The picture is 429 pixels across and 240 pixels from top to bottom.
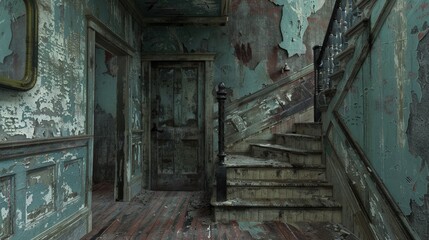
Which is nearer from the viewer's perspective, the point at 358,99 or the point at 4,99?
the point at 4,99

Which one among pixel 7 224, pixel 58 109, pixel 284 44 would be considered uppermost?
pixel 284 44

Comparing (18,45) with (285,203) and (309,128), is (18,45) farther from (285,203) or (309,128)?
(309,128)

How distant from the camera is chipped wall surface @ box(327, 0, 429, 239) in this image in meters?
1.72

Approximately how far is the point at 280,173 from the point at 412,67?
1.88m

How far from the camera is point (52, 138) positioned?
2.25 meters

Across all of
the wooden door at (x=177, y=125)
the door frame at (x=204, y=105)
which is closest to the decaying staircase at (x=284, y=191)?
the door frame at (x=204, y=105)

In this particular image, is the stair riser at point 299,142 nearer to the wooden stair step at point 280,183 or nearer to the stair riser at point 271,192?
the wooden stair step at point 280,183

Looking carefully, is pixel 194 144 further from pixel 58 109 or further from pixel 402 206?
pixel 402 206

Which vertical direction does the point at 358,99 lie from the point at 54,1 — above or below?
below

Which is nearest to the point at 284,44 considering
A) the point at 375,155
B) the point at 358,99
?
the point at 358,99

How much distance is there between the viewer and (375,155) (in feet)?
7.44

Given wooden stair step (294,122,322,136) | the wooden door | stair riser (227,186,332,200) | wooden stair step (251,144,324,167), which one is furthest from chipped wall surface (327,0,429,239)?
the wooden door

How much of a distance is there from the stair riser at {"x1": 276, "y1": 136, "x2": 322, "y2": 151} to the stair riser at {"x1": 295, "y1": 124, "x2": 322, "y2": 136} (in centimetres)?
17

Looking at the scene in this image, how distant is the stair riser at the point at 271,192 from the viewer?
319 cm
